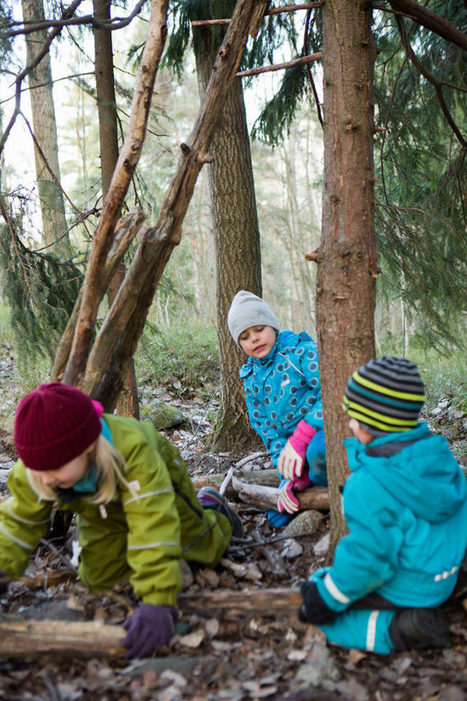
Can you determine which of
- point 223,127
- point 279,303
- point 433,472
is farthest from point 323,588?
point 279,303

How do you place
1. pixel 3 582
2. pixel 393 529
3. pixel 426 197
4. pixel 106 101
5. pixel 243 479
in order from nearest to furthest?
pixel 393 529 → pixel 3 582 → pixel 243 479 → pixel 106 101 → pixel 426 197

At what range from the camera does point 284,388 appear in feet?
13.0

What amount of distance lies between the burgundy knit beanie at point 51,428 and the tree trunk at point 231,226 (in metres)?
3.48

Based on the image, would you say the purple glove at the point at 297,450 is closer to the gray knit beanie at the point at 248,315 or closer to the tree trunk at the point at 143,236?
the gray knit beanie at the point at 248,315

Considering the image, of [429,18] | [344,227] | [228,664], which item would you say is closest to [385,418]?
[344,227]

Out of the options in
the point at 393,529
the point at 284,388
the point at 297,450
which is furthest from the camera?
the point at 284,388

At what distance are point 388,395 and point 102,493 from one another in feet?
4.28

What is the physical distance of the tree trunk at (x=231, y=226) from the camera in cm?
560

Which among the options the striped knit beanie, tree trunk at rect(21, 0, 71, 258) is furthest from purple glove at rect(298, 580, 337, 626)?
tree trunk at rect(21, 0, 71, 258)

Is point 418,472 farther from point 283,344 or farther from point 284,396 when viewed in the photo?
point 283,344

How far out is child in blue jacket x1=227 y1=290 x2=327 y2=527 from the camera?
3725 mm

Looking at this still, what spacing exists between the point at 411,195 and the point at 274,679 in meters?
5.36

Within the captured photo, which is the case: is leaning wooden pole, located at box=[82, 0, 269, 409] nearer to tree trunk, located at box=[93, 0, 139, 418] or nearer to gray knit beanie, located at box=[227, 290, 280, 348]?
gray knit beanie, located at box=[227, 290, 280, 348]

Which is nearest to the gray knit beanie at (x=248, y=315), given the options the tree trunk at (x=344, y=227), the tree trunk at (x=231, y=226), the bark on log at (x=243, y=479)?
the tree trunk at (x=344, y=227)
